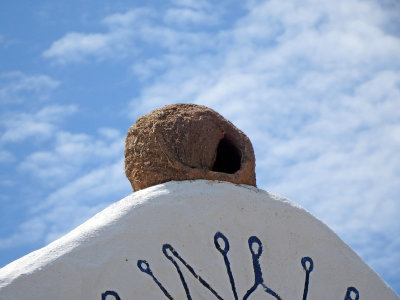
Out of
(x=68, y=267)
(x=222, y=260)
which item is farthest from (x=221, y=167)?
(x=68, y=267)

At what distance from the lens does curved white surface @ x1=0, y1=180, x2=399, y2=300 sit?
6191 millimetres

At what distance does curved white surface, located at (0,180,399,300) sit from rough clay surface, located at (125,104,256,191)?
0.63 ft

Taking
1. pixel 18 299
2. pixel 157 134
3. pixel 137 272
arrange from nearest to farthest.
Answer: pixel 18 299 → pixel 137 272 → pixel 157 134

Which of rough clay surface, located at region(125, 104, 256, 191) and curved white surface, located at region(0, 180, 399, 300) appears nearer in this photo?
curved white surface, located at region(0, 180, 399, 300)

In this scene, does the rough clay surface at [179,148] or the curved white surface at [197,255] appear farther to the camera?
the rough clay surface at [179,148]

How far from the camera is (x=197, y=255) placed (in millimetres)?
6676

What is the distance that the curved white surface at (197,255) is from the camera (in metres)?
6.19

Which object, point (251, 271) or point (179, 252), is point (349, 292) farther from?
point (179, 252)

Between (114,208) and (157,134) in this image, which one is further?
(157,134)

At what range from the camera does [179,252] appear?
6.62m

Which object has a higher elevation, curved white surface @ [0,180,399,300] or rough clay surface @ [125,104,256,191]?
rough clay surface @ [125,104,256,191]

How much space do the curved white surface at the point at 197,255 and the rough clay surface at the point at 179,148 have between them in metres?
0.19

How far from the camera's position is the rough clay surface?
23.8 ft

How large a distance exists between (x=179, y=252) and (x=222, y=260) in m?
0.35
